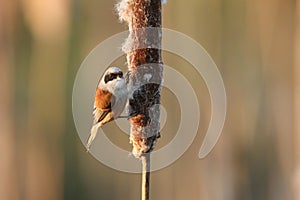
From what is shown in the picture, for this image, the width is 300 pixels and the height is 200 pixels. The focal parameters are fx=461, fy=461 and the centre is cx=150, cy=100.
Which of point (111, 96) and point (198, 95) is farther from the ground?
point (198, 95)

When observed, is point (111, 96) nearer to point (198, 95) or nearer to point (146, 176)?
point (146, 176)

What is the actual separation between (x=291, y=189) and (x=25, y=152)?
1.00 m

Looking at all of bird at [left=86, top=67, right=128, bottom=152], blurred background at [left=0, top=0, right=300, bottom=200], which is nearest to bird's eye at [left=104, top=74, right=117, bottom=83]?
bird at [left=86, top=67, right=128, bottom=152]

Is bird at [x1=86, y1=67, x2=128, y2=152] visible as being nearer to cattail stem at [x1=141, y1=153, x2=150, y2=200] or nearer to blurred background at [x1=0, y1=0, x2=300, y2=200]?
cattail stem at [x1=141, y1=153, x2=150, y2=200]

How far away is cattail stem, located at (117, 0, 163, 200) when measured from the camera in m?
0.34

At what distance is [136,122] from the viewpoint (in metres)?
0.37

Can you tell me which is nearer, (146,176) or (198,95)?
(146,176)

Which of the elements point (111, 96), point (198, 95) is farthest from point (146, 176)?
point (198, 95)

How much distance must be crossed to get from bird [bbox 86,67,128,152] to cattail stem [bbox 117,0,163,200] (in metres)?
0.01

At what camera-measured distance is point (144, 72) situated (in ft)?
1.23

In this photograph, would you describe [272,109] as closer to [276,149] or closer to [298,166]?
[276,149]

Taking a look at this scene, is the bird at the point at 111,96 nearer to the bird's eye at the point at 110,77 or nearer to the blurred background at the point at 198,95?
the bird's eye at the point at 110,77

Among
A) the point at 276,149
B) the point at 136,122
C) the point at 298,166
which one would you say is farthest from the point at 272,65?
the point at 136,122

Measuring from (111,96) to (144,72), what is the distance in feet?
0.13
